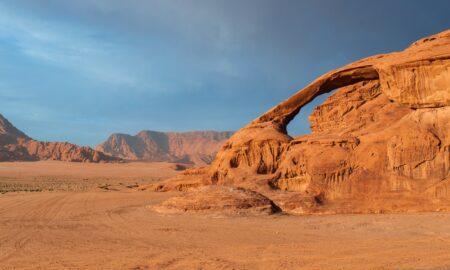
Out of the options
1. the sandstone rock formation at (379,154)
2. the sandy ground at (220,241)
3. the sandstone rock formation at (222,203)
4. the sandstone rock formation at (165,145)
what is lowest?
the sandy ground at (220,241)

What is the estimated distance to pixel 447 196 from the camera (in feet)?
43.1

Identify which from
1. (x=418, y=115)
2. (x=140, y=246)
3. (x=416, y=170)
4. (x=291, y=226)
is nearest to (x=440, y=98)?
(x=418, y=115)

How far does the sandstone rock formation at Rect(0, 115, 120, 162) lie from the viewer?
9271cm

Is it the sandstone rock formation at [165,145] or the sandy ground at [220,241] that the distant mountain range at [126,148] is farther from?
the sandy ground at [220,241]

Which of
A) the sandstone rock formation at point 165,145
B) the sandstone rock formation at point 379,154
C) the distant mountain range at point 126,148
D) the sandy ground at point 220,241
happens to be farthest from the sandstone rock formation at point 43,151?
the sandy ground at point 220,241

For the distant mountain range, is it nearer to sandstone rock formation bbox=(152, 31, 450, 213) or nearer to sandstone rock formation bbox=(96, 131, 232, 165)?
sandstone rock formation bbox=(96, 131, 232, 165)

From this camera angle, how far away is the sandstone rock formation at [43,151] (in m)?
92.7

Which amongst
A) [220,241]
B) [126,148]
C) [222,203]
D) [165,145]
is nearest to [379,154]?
[222,203]

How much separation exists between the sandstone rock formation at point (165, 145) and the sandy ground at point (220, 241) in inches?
5566

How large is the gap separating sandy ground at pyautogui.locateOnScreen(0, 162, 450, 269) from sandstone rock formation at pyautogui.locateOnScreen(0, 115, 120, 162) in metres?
85.8

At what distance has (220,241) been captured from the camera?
9.23 metres

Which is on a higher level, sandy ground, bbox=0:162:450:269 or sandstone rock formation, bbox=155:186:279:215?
sandstone rock formation, bbox=155:186:279:215

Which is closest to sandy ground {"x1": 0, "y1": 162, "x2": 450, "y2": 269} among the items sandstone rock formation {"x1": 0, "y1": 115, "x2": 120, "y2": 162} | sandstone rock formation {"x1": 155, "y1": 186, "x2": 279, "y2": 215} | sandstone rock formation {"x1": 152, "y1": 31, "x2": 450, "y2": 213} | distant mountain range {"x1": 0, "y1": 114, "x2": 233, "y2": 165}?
sandstone rock formation {"x1": 155, "y1": 186, "x2": 279, "y2": 215}

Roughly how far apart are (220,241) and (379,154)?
8.06 m
